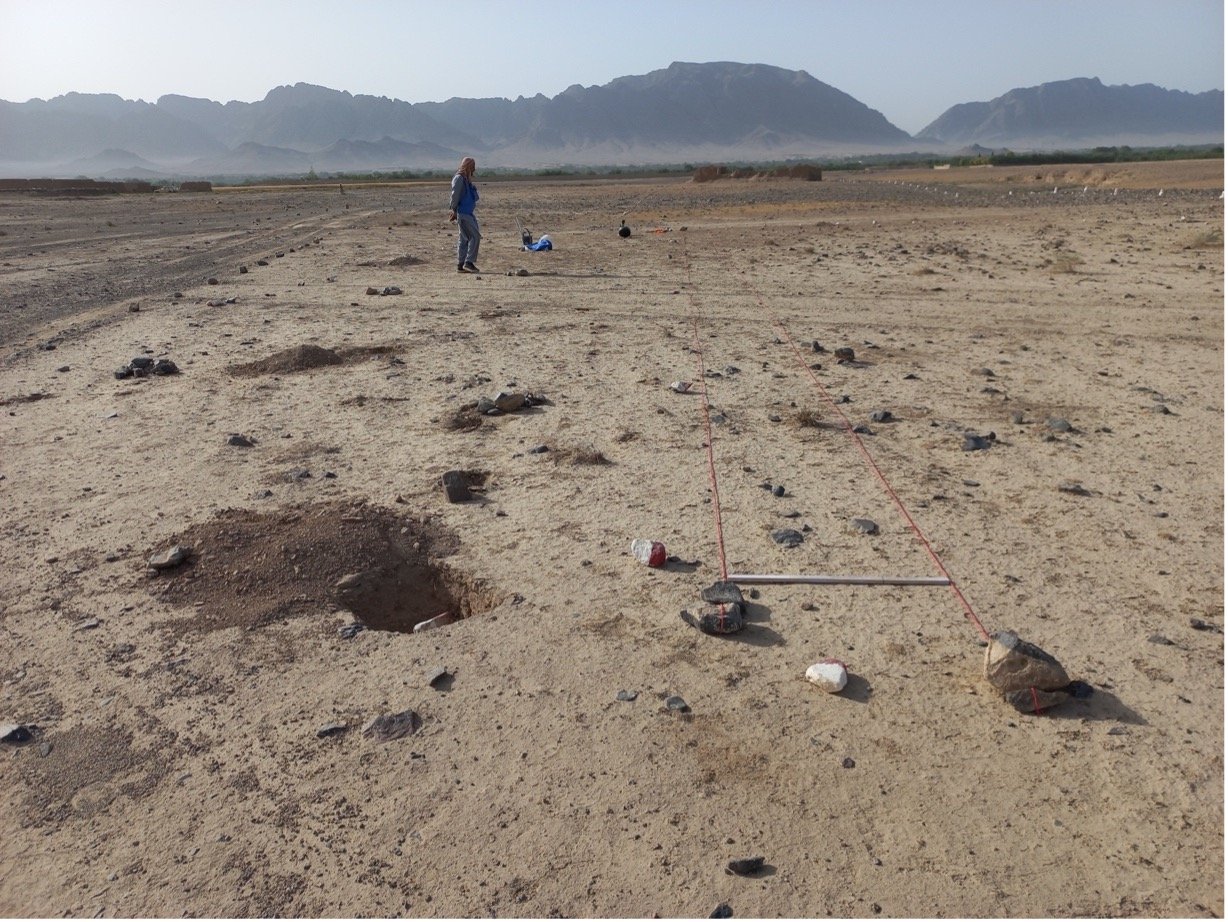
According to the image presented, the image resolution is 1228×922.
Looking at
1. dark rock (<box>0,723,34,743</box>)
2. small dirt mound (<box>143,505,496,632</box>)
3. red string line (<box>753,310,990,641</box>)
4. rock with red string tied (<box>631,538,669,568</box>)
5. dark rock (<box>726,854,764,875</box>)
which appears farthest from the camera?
rock with red string tied (<box>631,538,669,568</box>)

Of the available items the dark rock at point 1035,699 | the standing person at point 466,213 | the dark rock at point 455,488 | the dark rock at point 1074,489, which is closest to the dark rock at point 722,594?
the dark rock at point 1035,699

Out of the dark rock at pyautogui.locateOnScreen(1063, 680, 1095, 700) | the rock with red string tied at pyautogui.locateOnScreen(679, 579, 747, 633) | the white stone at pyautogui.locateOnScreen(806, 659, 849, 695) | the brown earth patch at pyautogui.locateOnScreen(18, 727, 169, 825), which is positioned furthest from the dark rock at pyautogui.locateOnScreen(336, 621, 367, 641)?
the dark rock at pyautogui.locateOnScreen(1063, 680, 1095, 700)

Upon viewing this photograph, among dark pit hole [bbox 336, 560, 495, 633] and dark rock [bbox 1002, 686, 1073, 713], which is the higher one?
dark rock [bbox 1002, 686, 1073, 713]

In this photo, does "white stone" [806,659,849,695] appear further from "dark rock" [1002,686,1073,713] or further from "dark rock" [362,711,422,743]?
"dark rock" [362,711,422,743]

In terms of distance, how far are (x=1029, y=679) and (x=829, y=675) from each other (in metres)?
0.75

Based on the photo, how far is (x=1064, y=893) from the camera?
2.67 meters

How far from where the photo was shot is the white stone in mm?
3592

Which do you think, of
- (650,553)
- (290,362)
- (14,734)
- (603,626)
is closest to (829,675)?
(603,626)

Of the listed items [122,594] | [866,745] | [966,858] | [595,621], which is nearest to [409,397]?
[122,594]

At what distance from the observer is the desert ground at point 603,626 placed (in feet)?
9.28

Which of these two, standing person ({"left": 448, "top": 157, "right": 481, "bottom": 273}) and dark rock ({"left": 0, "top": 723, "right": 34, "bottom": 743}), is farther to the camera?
standing person ({"left": 448, "top": 157, "right": 481, "bottom": 273})

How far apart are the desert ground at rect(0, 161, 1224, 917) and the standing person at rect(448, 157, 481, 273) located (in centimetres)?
551

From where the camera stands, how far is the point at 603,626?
4.09 m

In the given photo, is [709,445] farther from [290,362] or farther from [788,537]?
[290,362]
